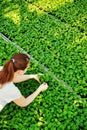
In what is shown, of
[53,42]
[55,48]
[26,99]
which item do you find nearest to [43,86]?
[26,99]

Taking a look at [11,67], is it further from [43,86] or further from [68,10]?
[68,10]

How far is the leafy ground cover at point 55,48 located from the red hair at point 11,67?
33.5 inches

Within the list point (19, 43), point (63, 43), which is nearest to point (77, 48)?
point (63, 43)

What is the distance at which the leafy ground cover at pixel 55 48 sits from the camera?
4695 millimetres

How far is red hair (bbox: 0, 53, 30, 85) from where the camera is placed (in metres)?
4.22

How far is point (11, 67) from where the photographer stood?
4219mm

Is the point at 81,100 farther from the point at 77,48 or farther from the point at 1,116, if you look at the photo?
the point at 77,48

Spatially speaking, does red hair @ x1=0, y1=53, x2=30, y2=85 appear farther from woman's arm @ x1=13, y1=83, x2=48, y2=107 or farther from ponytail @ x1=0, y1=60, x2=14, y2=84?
woman's arm @ x1=13, y1=83, x2=48, y2=107

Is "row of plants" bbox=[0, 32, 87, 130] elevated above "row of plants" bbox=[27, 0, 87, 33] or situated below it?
above

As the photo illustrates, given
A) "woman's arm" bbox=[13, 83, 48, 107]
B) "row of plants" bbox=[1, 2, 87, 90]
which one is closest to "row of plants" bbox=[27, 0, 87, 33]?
"row of plants" bbox=[1, 2, 87, 90]

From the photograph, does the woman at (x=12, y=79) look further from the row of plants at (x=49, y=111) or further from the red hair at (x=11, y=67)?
the row of plants at (x=49, y=111)

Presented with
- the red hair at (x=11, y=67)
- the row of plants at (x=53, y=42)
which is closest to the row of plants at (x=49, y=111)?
the row of plants at (x=53, y=42)

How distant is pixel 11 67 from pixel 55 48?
2.74 metres

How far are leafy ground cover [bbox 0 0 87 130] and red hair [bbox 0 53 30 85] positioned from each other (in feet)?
2.79
